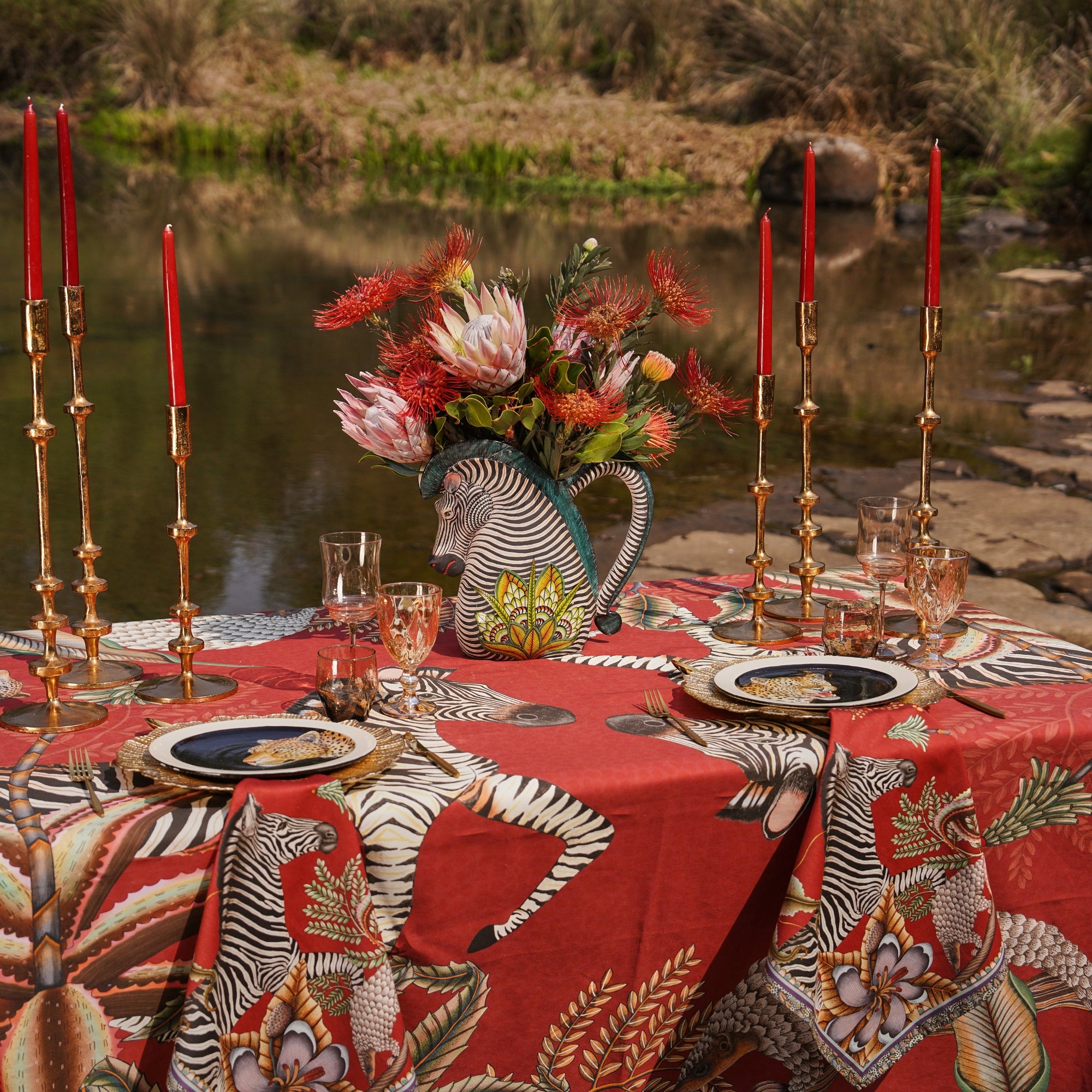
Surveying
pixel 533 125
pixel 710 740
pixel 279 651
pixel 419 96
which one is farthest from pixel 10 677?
pixel 419 96

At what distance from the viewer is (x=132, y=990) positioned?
117 centimetres

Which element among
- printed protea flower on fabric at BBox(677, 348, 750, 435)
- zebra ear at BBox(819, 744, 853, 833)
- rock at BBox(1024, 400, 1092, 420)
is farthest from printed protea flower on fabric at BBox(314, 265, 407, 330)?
rock at BBox(1024, 400, 1092, 420)

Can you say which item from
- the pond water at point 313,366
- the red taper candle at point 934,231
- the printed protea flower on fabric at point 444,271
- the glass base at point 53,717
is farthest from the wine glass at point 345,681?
the pond water at point 313,366

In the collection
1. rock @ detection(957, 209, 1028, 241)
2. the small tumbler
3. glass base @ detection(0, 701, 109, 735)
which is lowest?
glass base @ detection(0, 701, 109, 735)

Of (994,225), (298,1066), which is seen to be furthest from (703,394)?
(994,225)

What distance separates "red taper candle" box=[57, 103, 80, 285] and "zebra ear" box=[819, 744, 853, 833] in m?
0.88

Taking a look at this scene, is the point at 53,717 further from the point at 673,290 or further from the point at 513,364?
the point at 673,290

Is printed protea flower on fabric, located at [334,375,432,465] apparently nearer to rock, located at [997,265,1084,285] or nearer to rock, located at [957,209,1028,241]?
rock, located at [997,265,1084,285]

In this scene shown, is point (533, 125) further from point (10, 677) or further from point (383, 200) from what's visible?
point (10, 677)

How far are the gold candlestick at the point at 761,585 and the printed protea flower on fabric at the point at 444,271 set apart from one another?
42cm

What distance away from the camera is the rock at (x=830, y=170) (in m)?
12.9

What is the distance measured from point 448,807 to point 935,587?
68cm

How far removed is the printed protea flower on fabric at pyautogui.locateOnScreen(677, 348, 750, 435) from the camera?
179cm

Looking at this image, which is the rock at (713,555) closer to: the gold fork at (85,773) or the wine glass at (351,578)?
the wine glass at (351,578)
